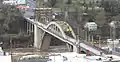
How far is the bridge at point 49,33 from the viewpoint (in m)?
21.9

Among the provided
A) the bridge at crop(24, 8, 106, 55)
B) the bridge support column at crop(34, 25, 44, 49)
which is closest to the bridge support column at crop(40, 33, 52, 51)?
the bridge at crop(24, 8, 106, 55)

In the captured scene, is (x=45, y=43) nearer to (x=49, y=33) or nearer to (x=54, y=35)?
(x=49, y=33)

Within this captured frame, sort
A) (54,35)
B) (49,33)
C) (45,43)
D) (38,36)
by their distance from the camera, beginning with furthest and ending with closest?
(38,36) < (45,43) < (49,33) < (54,35)

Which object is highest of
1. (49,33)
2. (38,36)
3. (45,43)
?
(49,33)

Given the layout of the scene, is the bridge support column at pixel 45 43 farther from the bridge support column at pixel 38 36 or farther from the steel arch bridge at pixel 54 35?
the bridge support column at pixel 38 36

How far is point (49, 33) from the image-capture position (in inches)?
1172

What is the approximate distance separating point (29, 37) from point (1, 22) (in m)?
2.86

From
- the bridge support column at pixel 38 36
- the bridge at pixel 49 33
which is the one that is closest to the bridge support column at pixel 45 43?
the bridge at pixel 49 33

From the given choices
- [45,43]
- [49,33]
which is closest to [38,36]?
[45,43]

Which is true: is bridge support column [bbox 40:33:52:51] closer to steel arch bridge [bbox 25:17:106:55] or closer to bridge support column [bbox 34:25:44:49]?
steel arch bridge [bbox 25:17:106:55]

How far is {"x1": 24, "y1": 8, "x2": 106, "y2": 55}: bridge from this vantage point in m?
21.9

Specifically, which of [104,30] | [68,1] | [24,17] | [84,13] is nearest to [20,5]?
[24,17]

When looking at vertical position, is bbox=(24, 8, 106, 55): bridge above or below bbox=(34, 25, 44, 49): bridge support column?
above

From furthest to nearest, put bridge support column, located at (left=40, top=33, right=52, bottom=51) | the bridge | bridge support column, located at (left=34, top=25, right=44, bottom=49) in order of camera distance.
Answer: bridge support column, located at (left=34, top=25, right=44, bottom=49) → bridge support column, located at (left=40, top=33, right=52, bottom=51) → the bridge
